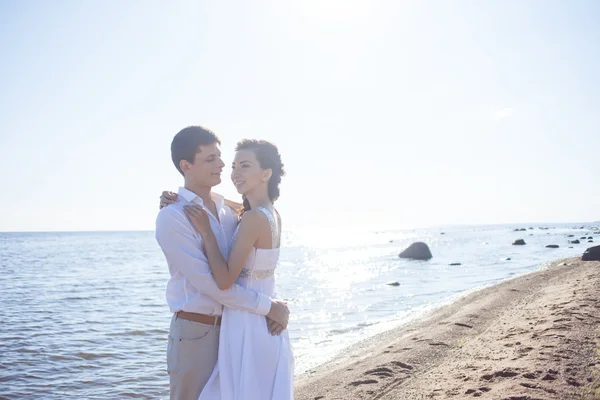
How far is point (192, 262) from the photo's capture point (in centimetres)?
351

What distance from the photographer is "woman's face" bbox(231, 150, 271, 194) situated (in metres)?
3.96

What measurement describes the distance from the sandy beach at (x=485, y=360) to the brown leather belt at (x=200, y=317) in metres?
4.05

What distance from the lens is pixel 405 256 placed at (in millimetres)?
47594

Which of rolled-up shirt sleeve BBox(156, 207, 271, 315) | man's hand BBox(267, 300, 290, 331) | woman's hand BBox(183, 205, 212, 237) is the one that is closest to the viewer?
rolled-up shirt sleeve BBox(156, 207, 271, 315)

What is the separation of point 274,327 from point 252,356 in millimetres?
288

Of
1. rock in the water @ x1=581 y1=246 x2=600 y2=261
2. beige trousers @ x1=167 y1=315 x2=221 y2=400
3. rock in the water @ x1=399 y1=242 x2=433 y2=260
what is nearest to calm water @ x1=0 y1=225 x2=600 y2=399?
rock in the water @ x1=581 y1=246 x2=600 y2=261

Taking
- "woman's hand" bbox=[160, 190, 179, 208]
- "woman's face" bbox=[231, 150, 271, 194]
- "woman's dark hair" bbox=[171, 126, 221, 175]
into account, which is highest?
"woman's dark hair" bbox=[171, 126, 221, 175]

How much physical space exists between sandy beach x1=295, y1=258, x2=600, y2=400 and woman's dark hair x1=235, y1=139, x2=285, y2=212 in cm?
404

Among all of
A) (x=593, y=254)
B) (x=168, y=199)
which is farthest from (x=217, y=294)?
(x=593, y=254)

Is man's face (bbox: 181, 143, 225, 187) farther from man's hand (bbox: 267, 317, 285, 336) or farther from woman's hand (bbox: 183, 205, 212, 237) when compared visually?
man's hand (bbox: 267, 317, 285, 336)

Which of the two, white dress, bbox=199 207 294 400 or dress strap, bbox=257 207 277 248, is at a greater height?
dress strap, bbox=257 207 277 248

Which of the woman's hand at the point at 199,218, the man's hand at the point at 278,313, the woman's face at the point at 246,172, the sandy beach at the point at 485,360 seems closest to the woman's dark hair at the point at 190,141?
the woman's face at the point at 246,172

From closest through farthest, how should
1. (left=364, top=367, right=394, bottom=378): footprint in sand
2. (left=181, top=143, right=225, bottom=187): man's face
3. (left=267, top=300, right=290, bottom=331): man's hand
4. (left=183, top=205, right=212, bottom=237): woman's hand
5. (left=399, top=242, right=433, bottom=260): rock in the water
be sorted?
(left=183, top=205, right=212, bottom=237): woman's hand → (left=267, top=300, right=290, bottom=331): man's hand → (left=181, top=143, right=225, bottom=187): man's face → (left=364, top=367, right=394, bottom=378): footprint in sand → (left=399, top=242, right=433, bottom=260): rock in the water

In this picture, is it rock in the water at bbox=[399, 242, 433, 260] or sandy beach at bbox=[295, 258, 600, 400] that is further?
rock in the water at bbox=[399, 242, 433, 260]
